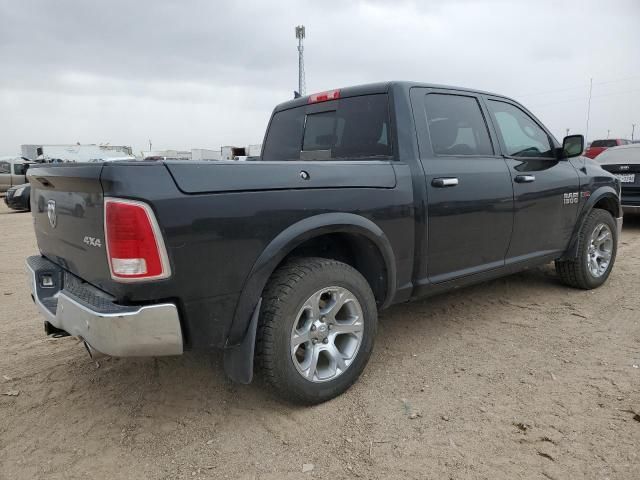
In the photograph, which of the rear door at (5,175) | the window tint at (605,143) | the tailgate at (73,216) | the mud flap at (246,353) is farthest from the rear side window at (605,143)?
the rear door at (5,175)

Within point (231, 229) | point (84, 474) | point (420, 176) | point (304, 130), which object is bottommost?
point (84, 474)

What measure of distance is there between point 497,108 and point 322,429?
2855 millimetres

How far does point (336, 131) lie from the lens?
3.51m

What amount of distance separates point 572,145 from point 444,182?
169cm

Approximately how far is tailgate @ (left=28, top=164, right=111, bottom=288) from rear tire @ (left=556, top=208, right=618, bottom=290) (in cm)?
408

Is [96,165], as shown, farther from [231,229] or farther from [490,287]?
[490,287]

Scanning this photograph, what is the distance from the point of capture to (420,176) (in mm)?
3082

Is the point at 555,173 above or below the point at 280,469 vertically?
above

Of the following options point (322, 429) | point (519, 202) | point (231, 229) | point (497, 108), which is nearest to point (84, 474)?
point (322, 429)

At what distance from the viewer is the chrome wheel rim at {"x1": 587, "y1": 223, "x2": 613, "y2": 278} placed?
463 cm

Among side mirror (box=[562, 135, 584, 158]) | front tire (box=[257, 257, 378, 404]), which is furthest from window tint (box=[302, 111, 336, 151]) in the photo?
side mirror (box=[562, 135, 584, 158])

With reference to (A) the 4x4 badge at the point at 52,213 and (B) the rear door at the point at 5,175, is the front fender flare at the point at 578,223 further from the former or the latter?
(B) the rear door at the point at 5,175

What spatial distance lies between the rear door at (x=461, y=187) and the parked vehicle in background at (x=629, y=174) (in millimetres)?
5655

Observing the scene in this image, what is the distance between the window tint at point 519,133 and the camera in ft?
12.7
